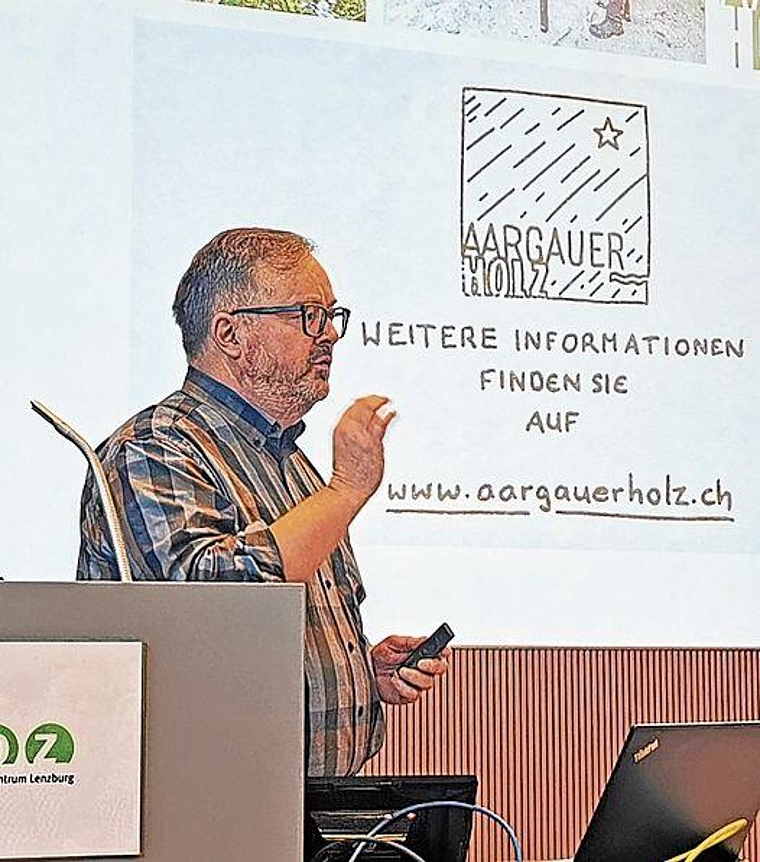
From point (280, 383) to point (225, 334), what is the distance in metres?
0.12

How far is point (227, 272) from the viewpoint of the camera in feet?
8.23

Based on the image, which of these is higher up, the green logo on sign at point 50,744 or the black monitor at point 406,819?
the green logo on sign at point 50,744

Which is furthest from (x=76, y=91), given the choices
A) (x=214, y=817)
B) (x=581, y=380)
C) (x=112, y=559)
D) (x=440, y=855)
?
(x=214, y=817)

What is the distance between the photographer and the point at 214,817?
116 cm

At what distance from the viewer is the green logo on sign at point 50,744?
3.75ft

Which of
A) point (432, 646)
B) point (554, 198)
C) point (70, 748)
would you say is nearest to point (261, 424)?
point (432, 646)

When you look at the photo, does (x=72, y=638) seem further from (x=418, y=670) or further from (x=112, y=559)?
(x=418, y=670)

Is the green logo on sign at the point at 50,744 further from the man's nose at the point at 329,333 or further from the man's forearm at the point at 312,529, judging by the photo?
the man's nose at the point at 329,333

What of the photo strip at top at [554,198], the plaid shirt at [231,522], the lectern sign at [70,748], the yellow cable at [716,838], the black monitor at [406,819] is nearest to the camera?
the lectern sign at [70,748]


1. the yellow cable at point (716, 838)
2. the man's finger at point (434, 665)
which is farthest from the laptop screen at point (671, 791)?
the man's finger at point (434, 665)

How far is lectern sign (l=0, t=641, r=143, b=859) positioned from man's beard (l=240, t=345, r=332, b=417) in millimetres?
1371

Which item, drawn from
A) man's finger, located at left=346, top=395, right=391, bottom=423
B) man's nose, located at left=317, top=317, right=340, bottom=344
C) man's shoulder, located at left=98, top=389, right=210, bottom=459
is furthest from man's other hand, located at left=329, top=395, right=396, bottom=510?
man's shoulder, located at left=98, top=389, right=210, bottom=459

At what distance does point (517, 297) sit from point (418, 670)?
0.64m

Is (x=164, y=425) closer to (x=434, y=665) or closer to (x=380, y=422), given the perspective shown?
(x=380, y=422)
